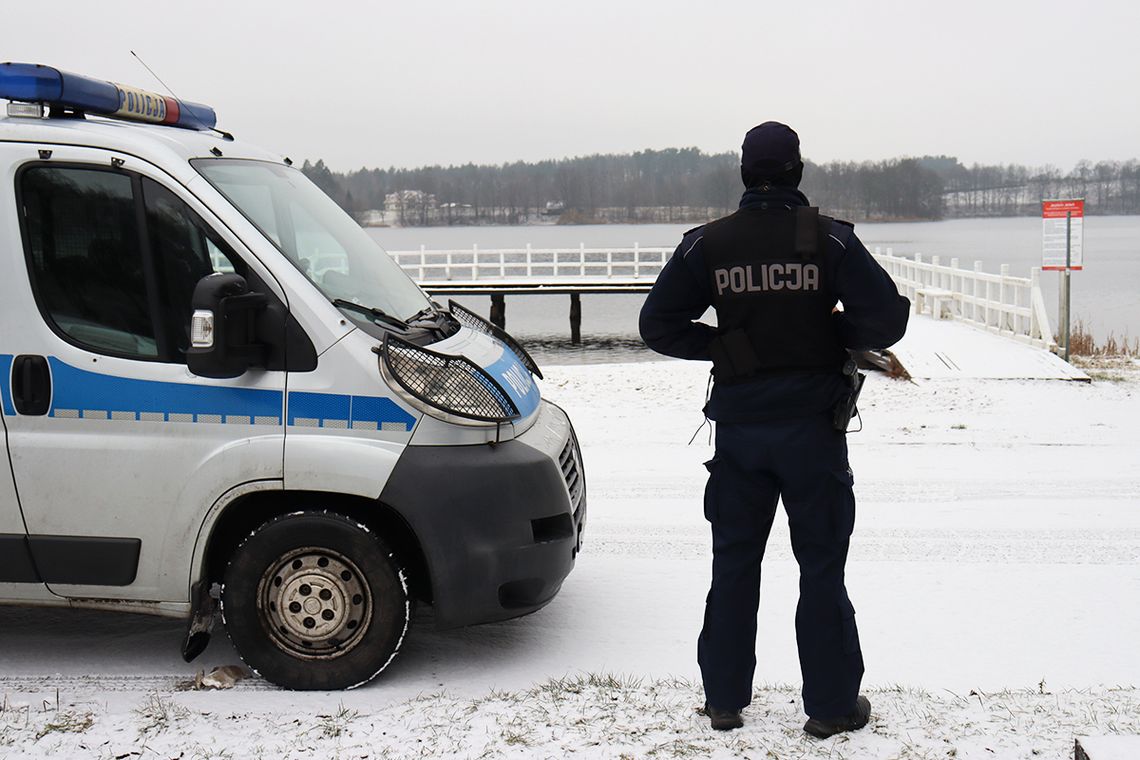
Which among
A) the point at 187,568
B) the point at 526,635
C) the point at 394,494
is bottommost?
the point at 526,635

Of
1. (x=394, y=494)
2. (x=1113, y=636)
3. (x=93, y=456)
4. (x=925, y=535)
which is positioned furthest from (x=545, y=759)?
(x=925, y=535)

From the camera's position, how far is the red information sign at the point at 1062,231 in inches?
710

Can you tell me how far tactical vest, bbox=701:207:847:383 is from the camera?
425 centimetres

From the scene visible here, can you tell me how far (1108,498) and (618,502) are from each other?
348 centimetres

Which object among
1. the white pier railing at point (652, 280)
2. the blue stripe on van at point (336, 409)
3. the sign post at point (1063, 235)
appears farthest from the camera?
the white pier railing at point (652, 280)

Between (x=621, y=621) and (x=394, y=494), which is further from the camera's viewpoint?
(x=621, y=621)

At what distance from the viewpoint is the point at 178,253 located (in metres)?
5.01

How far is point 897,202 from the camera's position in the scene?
79.0m

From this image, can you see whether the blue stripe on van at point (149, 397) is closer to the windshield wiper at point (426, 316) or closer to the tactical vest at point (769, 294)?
the windshield wiper at point (426, 316)

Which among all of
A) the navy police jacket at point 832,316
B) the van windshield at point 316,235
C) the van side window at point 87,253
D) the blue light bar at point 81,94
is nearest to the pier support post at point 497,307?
the van windshield at point 316,235

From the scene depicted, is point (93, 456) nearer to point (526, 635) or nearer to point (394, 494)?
point (394, 494)

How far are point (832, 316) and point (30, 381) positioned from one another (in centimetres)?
319

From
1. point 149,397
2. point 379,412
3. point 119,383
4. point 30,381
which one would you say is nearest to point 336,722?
point 379,412

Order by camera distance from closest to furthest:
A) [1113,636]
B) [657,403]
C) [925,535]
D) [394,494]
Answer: [394,494]
[1113,636]
[925,535]
[657,403]
